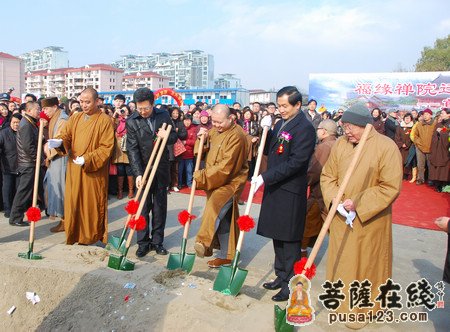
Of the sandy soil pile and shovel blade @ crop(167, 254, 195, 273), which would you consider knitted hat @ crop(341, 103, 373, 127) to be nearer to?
Answer: the sandy soil pile

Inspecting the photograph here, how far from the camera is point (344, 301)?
3.55m

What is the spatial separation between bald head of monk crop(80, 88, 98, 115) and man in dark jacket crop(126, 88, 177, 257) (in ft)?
1.68

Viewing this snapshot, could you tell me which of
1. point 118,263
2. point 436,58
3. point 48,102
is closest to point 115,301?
point 118,263

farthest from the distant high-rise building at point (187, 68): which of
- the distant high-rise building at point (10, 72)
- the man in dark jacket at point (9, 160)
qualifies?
the man in dark jacket at point (9, 160)

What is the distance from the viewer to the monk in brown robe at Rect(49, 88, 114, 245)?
5.30 m

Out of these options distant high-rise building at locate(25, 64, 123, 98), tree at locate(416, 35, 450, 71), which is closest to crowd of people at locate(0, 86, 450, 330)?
tree at locate(416, 35, 450, 71)

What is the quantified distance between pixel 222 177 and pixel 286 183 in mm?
856

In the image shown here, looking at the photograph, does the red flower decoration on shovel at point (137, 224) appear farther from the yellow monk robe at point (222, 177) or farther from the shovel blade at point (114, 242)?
the yellow monk robe at point (222, 177)

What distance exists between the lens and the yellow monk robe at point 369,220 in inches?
133

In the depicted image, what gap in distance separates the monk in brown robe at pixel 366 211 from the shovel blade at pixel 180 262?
1502 mm

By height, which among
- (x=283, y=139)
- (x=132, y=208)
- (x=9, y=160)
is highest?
(x=283, y=139)

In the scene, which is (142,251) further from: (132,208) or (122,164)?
(122,164)

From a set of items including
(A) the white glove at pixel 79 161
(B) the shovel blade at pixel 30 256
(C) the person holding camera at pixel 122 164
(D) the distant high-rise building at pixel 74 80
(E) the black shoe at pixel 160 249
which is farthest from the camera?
(D) the distant high-rise building at pixel 74 80

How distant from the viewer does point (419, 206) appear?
→ 8.62m
